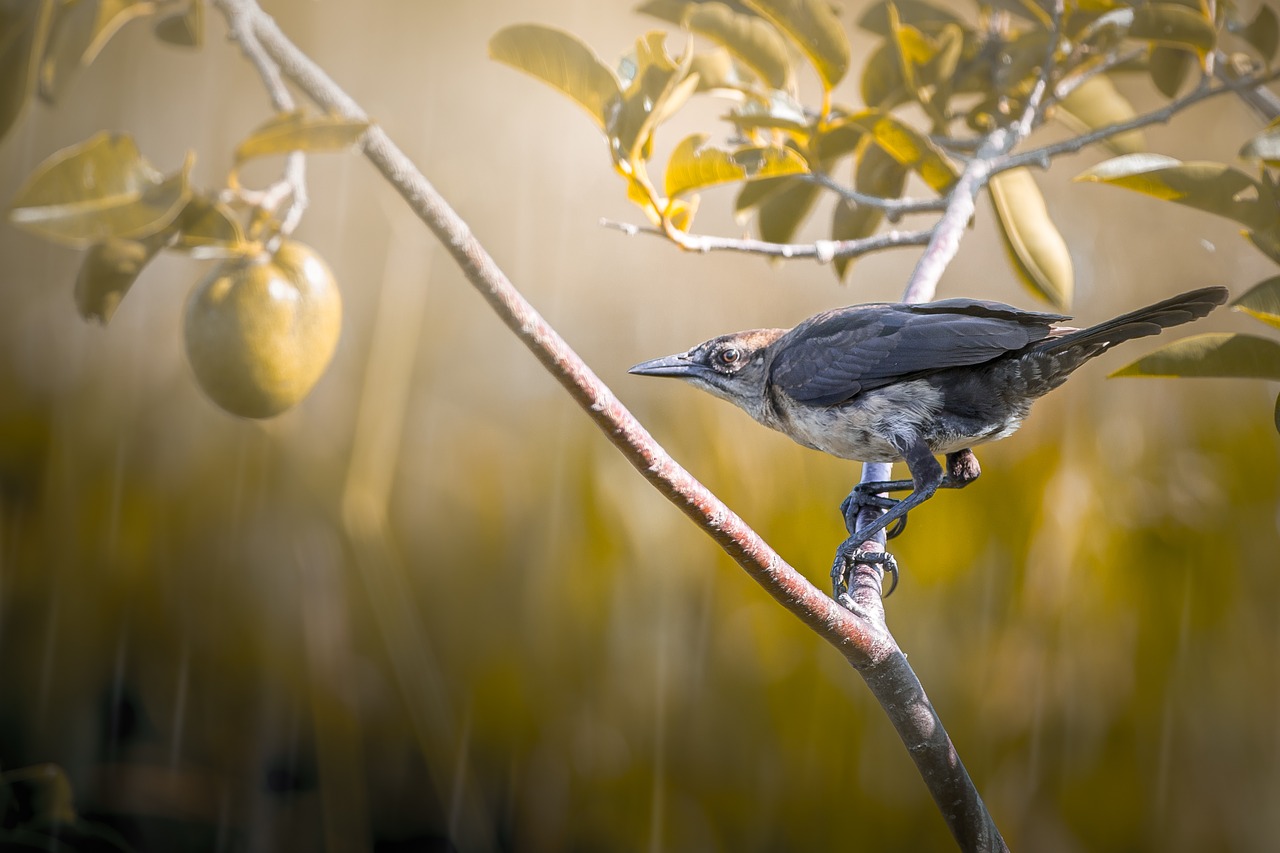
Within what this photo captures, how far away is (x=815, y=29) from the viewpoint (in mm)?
940

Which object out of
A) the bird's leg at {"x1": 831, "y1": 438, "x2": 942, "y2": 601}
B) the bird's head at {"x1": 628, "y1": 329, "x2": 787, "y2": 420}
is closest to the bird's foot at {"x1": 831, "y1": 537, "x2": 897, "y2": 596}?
the bird's leg at {"x1": 831, "y1": 438, "x2": 942, "y2": 601}

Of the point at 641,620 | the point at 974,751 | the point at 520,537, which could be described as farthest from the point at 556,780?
the point at 974,751

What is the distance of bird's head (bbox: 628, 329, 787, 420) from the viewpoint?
1055 millimetres

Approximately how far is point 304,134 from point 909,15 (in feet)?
2.74

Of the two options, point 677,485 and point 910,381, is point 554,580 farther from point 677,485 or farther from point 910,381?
point 677,485

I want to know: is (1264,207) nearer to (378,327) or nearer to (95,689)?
(378,327)

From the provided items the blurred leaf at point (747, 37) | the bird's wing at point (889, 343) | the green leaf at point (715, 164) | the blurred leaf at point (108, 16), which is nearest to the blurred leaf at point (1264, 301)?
the bird's wing at point (889, 343)

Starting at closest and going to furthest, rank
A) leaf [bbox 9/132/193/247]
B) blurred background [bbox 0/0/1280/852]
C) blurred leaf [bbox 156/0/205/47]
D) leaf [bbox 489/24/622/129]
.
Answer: leaf [bbox 9/132/193/247] → leaf [bbox 489/24/622/129] → blurred leaf [bbox 156/0/205/47] → blurred background [bbox 0/0/1280/852]

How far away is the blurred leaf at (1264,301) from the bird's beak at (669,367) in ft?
1.66

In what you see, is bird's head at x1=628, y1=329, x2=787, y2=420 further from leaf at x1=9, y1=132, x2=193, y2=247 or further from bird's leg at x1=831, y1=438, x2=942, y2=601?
leaf at x1=9, y1=132, x2=193, y2=247

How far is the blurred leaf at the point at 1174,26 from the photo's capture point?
3.10 feet

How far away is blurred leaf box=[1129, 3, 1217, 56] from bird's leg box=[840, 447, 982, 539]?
44 centimetres

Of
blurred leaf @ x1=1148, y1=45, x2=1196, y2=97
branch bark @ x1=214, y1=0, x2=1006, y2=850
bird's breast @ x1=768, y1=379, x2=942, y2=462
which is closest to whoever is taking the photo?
branch bark @ x1=214, y1=0, x2=1006, y2=850

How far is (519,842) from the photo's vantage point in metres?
1.79
